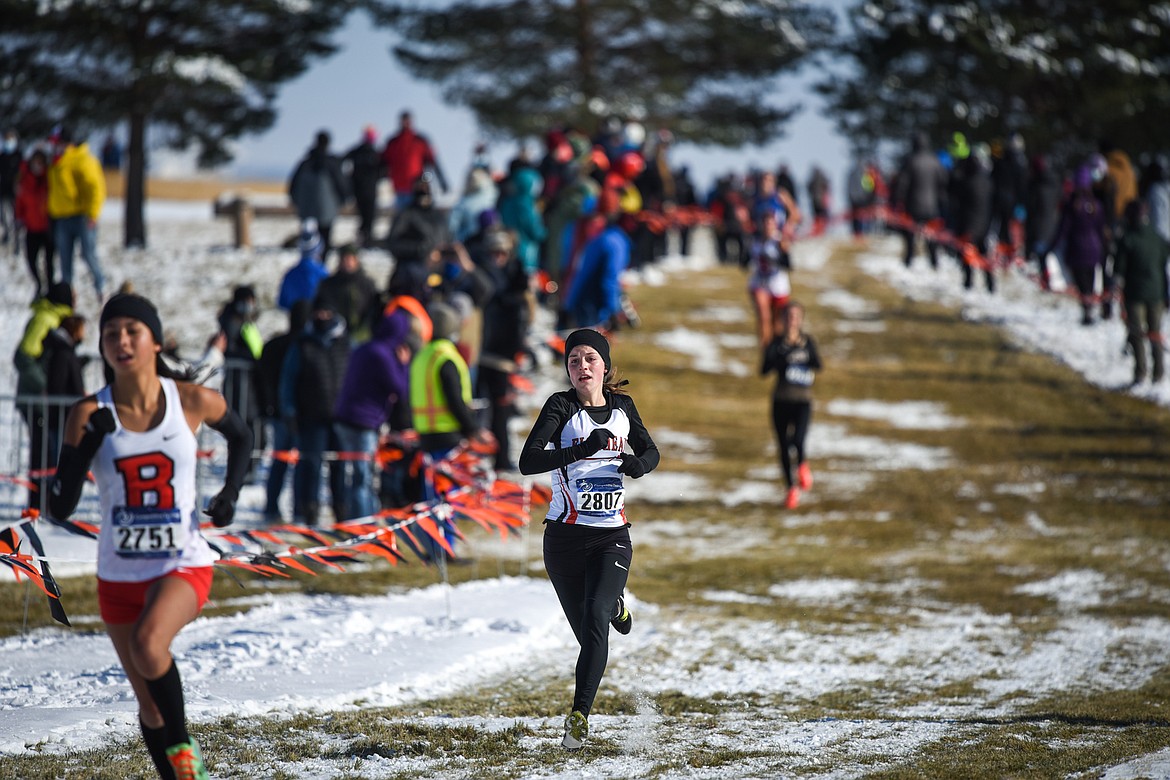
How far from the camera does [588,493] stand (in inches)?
235

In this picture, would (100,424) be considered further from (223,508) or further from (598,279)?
(598,279)

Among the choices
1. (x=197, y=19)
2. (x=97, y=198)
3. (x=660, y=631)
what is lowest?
(x=660, y=631)

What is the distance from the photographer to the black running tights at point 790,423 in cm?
1252

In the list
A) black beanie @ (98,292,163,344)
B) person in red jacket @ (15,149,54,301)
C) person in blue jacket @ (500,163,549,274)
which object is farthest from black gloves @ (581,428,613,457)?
person in red jacket @ (15,149,54,301)

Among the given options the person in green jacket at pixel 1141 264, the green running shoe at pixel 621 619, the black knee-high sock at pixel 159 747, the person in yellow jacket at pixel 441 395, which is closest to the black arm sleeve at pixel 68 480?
the black knee-high sock at pixel 159 747

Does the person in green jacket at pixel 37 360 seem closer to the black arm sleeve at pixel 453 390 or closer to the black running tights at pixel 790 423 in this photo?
the black arm sleeve at pixel 453 390

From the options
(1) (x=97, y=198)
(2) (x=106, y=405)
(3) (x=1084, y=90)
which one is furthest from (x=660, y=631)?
(3) (x=1084, y=90)

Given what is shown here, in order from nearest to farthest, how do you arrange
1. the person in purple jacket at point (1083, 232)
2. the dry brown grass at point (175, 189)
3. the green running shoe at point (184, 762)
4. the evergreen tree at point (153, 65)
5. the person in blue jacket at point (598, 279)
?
the green running shoe at point (184, 762)
the person in blue jacket at point (598, 279)
the person in purple jacket at point (1083, 232)
the evergreen tree at point (153, 65)
the dry brown grass at point (175, 189)

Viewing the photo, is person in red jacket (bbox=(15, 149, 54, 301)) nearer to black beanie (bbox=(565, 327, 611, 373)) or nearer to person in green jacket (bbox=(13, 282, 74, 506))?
person in green jacket (bbox=(13, 282, 74, 506))

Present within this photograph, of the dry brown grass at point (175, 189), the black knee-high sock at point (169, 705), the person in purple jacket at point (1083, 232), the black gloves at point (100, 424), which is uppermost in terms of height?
the dry brown grass at point (175, 189)

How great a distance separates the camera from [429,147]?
21.0m

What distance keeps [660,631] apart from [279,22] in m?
21.0

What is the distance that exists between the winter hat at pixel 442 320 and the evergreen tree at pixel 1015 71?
25.8m

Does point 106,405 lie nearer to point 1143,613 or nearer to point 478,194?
point 1143,613
